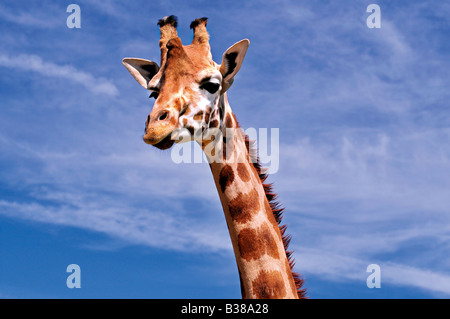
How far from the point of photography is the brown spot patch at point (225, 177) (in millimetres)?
8367

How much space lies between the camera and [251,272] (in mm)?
8070

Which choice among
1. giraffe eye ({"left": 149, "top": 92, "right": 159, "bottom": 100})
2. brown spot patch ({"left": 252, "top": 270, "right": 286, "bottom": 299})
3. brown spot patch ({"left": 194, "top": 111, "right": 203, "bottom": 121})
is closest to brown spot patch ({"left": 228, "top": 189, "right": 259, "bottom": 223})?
brown spot patch ({"left": 252, "top": 270, "right": 286, "bottom": 299})

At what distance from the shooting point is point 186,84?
8156 millimetres

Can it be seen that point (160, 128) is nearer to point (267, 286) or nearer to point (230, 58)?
point (230, 58)

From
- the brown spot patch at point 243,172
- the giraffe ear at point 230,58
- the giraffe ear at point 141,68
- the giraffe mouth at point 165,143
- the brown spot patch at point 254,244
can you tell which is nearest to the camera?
the giraffe mouth at point 165,143

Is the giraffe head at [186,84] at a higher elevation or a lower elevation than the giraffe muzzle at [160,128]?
higher

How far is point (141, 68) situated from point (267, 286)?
429cm

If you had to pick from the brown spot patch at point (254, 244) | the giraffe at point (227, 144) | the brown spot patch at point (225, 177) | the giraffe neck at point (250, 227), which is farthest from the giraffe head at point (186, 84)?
the brown spot patch at point (254, 244)

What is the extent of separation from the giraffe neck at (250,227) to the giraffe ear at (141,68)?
4.97ft

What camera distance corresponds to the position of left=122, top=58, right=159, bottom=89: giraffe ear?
936 centimetres

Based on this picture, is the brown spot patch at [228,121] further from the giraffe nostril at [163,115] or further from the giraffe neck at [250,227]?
the giraffe nostril at [163,115]

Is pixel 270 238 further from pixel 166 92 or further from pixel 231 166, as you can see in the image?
pixel 166 92
